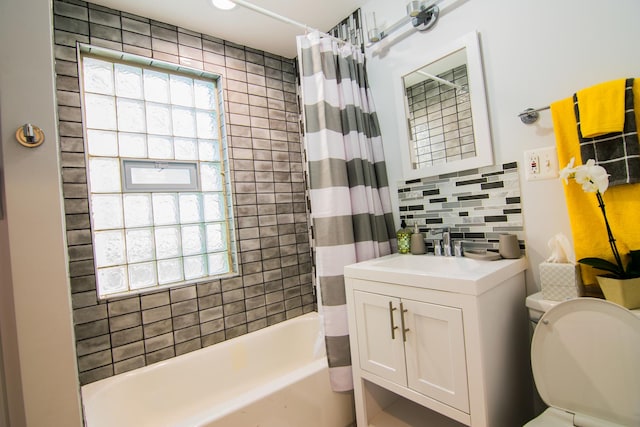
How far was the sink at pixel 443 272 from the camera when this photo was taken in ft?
3.49

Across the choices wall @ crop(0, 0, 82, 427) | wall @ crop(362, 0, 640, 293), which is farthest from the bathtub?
wall @ crop(362, 0, 640, 293)

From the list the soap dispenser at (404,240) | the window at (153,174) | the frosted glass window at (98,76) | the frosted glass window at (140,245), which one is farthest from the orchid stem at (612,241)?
the frosted glass window at (98,76)

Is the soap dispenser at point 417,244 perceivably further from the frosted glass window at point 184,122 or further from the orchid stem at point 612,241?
the frosted glass window at point 184,122

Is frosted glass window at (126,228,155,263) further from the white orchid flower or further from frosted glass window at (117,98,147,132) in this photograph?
the white orchid flower

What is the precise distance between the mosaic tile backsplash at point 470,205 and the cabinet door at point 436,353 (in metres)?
0.56

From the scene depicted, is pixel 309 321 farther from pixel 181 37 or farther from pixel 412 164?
pixel 181 37

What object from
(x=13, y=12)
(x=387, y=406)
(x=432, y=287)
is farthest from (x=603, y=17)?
(x=387, y=406)

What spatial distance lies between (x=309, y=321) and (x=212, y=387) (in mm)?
813

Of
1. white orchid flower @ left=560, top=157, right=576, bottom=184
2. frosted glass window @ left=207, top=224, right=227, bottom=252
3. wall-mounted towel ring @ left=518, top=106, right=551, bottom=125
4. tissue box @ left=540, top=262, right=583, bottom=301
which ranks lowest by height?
tissue box @ left=540, top=262, right=583, bottom=301

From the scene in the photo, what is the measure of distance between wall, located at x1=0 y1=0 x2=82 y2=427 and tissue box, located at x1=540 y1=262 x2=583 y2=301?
1558 millimetres

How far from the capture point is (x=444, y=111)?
1593 millimetres

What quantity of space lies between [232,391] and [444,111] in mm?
2229

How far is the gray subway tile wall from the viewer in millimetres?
1581

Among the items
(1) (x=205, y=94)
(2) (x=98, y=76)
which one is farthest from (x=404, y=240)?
(2) (x=98, y=76)
